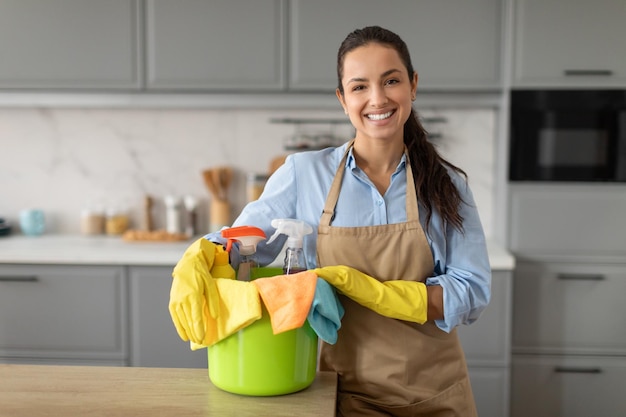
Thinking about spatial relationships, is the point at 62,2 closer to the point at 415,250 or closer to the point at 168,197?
the point at 168,197

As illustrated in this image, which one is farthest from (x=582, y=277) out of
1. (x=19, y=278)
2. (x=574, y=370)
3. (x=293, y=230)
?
(x=19, y=278)

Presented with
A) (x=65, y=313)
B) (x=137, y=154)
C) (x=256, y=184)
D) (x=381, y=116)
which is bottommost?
(x=65, y=313)

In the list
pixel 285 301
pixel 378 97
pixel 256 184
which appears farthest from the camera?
pixel 256 184

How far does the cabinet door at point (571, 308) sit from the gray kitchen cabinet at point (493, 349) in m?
0.15

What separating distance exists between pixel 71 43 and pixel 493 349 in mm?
2106

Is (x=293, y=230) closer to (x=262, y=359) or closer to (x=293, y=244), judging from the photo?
(x=293, y=244)

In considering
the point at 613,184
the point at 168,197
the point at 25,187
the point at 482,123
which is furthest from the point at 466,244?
the point at 25,187

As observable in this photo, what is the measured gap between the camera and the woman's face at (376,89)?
1.46 metres

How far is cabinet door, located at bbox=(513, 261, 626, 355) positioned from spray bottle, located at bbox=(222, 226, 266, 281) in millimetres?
1720

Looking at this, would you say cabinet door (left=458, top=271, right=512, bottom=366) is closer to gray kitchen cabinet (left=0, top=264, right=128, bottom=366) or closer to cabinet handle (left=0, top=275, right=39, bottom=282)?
gray kitchen cabinet (left=0, top=264, right=128, bottom=366)

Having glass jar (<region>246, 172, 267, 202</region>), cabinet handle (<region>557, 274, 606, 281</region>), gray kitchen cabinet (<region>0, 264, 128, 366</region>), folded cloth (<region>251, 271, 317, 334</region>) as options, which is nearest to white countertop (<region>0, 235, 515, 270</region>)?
gray kitchen cabinet (<region>0, 264, 128, 366</region>)

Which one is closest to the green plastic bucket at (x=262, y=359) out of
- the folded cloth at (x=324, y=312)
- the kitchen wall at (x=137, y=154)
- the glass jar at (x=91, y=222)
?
the folded cloth at (x=324, y=312)

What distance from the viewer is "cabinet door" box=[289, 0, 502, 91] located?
2.85 meters

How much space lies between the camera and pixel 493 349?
2.72m
